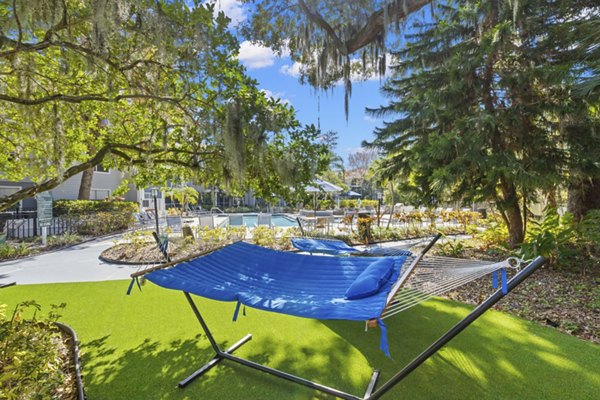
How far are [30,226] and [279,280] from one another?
37.9 ft

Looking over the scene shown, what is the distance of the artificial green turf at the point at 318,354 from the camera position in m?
2.43

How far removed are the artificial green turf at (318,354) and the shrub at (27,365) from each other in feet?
1.62

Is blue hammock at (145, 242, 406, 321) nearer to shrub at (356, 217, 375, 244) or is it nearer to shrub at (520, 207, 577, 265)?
shrub at (520, 207, 577, 265)

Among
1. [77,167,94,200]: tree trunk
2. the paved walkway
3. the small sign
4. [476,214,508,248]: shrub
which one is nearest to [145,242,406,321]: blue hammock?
the paved walkway

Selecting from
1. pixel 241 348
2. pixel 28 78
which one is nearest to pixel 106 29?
pixel 28 78

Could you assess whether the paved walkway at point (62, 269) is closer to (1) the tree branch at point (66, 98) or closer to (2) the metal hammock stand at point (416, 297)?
(2) the metal hammock stand at point (416, 297)

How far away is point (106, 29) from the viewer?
2.54 m

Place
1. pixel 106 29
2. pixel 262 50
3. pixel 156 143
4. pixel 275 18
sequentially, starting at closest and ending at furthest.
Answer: pixel 106 29 < pixel 156 143 < pixel 275 18 < pixel 262 50

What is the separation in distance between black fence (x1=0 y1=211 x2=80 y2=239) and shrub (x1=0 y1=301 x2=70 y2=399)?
30.9 feet

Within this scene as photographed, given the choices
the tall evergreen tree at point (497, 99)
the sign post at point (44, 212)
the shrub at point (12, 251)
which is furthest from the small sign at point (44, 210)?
the tall evergreen tree at point (497, 99)

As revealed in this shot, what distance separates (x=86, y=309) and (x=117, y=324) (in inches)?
33.2

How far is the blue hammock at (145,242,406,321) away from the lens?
2.02 metres

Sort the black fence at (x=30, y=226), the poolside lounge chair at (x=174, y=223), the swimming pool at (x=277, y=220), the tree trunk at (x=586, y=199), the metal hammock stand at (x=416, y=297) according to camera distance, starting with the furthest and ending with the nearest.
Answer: the swimming pool at (x=277, y=220)
the poolside lounge chair at (x=174, y=223)
the black fence at (x=30, y=226)
the tree trunk at (x=586, y=199)
the metal hammock stand at (x=416, y=297)

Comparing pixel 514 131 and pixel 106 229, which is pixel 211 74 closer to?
pixel 514 131
